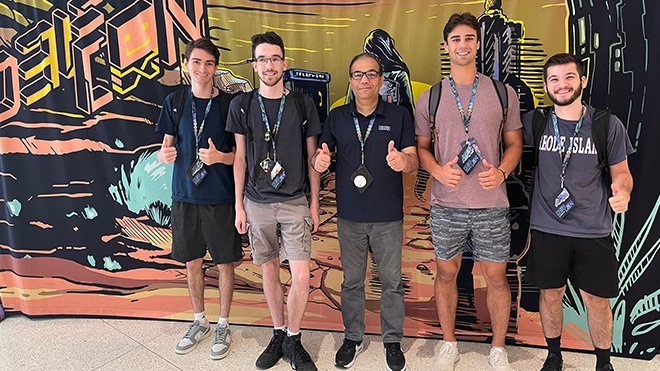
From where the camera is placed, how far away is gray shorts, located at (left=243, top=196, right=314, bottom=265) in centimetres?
246

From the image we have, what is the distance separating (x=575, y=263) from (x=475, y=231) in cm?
52

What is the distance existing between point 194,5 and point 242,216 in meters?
1.40

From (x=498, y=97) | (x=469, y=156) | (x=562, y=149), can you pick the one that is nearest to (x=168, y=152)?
(x=469, y=156)

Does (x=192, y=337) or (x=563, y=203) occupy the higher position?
(x=563, y=203)

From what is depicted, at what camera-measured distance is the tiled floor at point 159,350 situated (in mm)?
2600

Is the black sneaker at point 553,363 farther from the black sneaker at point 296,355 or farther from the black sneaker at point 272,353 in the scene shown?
the black sneaker at point 272,353

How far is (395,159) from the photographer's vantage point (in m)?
2.21

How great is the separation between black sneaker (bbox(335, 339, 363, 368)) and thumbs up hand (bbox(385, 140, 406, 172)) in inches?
42.3

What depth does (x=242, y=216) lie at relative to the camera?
2535 mm

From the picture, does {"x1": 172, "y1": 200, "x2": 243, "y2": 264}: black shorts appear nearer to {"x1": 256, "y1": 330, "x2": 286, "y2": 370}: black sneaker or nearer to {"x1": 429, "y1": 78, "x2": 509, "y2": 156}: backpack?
{"x1": 256, "y1": 330, "x2": 286, "y2": 370}: black sneaker

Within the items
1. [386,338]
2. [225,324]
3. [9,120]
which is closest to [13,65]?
[9,120]

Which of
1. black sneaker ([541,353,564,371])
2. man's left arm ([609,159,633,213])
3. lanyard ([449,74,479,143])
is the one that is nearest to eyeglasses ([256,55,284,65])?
lanyard ([449,74,479,143])

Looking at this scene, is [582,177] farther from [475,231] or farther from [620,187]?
[475,231]

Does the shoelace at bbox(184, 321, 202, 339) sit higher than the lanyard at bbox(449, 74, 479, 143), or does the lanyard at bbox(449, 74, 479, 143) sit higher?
the lanyard at bbox(449, 74, 479, 143)
